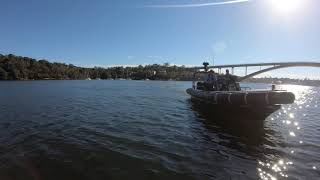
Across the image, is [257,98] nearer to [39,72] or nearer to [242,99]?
[242,99]

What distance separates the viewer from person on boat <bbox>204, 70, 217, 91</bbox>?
24612 mm

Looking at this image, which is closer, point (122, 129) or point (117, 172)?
point (117, 172)

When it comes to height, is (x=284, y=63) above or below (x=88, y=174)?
above

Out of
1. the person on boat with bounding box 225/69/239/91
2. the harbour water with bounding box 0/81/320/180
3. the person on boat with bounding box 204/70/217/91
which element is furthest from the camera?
the person on boat with bounding box 204/70/217/91

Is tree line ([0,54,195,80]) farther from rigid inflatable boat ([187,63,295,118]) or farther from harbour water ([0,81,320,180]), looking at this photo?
harbour water ([0,81,320,180])

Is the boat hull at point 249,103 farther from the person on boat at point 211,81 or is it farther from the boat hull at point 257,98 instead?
the person on boat at point 211,81

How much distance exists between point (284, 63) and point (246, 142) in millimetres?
63694

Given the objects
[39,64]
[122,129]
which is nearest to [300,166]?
[122,129]

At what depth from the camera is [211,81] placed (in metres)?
25.2

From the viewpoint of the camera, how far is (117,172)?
8875 mm

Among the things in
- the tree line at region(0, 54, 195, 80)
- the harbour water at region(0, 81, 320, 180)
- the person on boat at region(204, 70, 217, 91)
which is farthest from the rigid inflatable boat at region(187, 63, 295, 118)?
the tree line at region(0, 54, 195, 80)

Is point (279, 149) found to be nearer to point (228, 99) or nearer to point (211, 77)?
point (228, 99)

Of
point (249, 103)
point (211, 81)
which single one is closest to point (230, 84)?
point (211, 81)

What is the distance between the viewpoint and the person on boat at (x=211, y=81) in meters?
24.6
